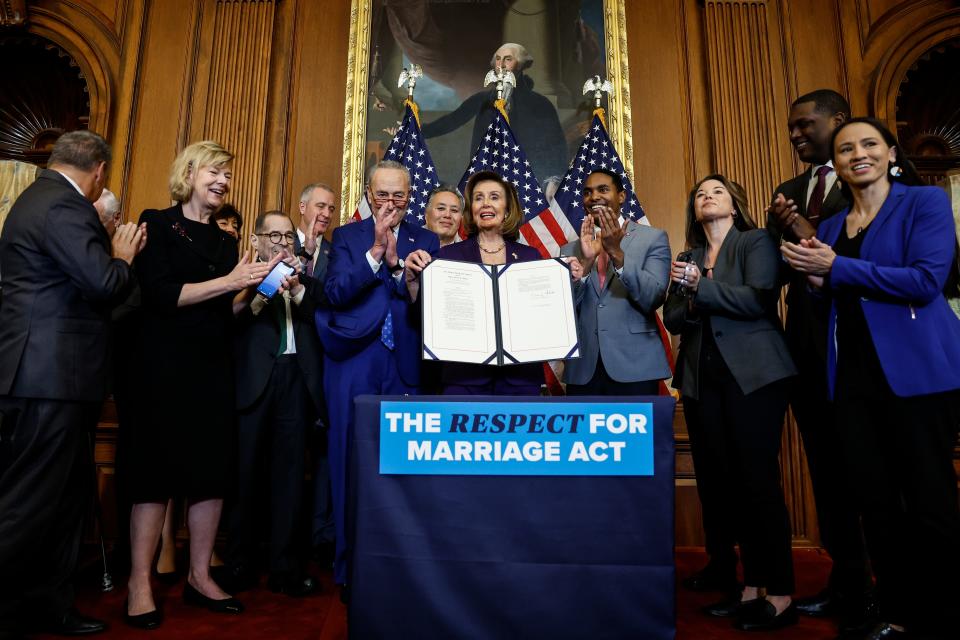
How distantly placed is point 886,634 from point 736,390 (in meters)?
1.01

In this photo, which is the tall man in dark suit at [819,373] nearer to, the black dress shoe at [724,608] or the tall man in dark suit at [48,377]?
the black dress shoe at [724,608]

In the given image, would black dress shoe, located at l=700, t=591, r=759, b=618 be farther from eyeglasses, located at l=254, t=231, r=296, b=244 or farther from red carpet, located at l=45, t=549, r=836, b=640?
eyeglasses, located at l=254, t=231, r=296, b=244

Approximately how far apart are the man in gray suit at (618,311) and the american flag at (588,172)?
173cm

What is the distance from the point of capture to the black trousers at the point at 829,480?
296cm

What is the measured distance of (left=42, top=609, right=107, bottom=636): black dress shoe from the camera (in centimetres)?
271

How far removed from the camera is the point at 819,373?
3.06 metres

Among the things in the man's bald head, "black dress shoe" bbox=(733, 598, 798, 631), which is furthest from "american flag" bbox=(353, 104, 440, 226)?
"black dress shoe" bbox=(733, 598, 798, 631)

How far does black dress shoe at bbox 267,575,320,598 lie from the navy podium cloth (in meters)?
1.35

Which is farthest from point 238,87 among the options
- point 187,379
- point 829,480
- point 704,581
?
point 829,480

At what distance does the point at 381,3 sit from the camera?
5613mm

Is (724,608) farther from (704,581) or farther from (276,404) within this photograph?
(276,404)

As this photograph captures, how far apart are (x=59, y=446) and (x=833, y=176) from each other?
3.55 meters

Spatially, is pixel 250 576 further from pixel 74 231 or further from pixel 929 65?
pixel 929 65

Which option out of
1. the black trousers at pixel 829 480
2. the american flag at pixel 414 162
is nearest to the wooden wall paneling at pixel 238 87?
the american flag at pixel 414 162
